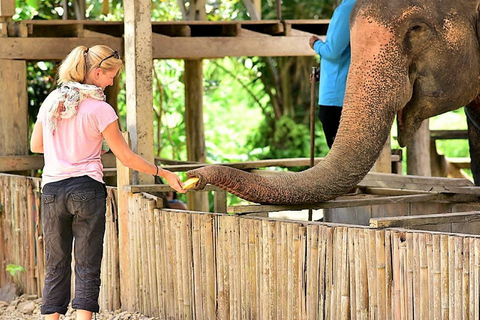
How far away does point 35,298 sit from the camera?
8.01m

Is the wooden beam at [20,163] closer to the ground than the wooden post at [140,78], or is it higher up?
closer to the ground

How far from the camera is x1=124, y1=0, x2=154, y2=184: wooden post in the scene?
742 cm

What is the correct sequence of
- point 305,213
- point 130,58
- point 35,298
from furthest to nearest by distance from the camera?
point 305,213
point 35,298
point 130,58

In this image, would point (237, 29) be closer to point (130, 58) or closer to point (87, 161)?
point (130, 58)

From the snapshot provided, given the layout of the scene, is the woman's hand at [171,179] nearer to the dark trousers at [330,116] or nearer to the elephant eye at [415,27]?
the elephant eye at [415,27]

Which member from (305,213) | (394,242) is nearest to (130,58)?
(394,242)

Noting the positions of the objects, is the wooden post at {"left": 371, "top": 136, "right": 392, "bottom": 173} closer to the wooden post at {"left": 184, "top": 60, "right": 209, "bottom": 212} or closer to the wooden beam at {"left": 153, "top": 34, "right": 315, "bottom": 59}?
the wooden beam at {"left": 153, "top": 34, "right": 315, "bottom": 59}

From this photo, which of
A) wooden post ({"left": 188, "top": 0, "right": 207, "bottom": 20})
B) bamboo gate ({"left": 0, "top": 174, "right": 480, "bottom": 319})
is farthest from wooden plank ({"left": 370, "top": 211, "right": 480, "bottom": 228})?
wooden post ({"left": 188, "top": 0, "right": 207, "bottom": 20})

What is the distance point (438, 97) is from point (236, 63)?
45.0ft

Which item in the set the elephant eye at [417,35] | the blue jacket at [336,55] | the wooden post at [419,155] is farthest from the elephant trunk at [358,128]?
the wooden post at [419,155]

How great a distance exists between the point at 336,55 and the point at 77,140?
2950mm

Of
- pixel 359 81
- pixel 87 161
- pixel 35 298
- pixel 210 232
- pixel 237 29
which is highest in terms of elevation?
pixel 237 29

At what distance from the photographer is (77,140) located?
5.50 metres

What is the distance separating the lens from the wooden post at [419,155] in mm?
11906
